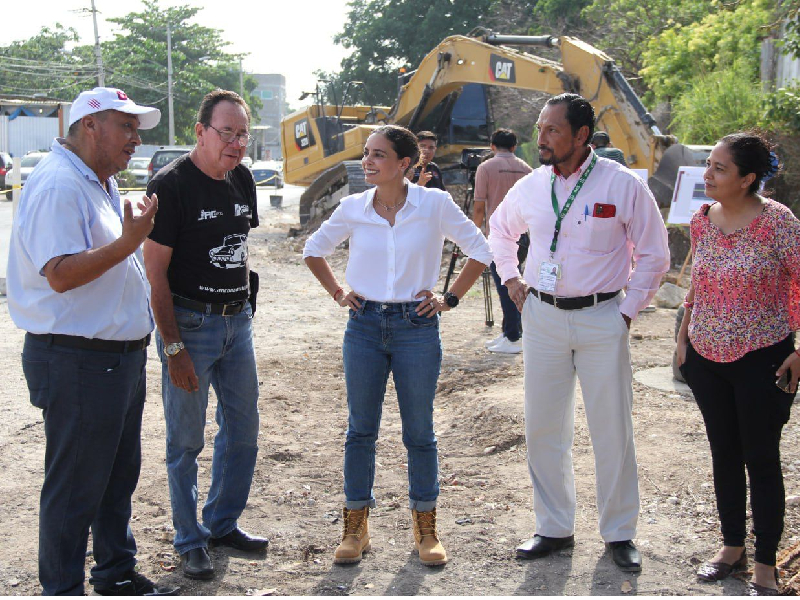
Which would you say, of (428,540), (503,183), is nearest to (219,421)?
(428,540)

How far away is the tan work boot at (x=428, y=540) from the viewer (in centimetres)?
441

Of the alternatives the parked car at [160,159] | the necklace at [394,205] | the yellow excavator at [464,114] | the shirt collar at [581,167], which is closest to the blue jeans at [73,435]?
the necklace at [394,205]

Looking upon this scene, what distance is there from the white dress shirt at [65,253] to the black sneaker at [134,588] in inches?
43.5

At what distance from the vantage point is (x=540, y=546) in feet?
14.8

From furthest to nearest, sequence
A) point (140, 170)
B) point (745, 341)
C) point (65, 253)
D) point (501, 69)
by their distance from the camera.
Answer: point (140, 170)
point (501, 69)
point (745, 341)
point (65, 253)

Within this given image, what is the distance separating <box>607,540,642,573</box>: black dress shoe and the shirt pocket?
4.49 ft

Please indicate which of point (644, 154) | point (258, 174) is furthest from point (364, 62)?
point (644, 154)

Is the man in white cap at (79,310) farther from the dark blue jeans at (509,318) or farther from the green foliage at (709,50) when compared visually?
the green foliage at (709,50)

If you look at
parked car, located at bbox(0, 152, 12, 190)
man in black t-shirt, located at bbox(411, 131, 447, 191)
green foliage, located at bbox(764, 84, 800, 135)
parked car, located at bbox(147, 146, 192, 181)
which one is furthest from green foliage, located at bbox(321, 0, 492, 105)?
man in black t-shirt, located at bbox(411, 131, 447, 191)

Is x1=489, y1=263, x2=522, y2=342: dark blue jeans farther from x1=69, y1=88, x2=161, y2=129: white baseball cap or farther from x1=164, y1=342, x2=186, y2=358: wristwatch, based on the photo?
x1=69, y1=88, x2=161, y2=129: white baseball cap

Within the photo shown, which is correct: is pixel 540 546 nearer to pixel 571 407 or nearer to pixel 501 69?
pixel 571 407

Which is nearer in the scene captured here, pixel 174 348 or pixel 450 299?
pixel 174 348

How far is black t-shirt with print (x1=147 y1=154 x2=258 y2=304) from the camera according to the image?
→ 4.16m

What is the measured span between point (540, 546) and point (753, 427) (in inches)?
45.4
